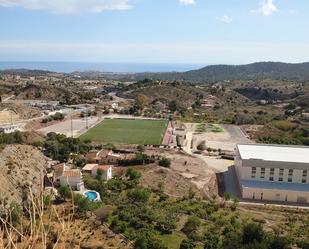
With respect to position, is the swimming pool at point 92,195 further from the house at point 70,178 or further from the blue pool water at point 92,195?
the house at point 70,178

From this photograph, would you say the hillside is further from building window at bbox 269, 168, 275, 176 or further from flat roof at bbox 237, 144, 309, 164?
building window at bbox 269, 168, 275, 176

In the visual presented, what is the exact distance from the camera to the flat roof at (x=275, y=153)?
3458 centimetres

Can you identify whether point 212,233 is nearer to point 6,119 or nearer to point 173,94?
point 6,119

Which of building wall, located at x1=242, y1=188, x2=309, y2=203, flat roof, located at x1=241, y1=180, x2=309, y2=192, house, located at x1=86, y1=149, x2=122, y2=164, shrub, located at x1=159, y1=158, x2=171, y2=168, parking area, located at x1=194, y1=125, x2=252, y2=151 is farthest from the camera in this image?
parking area, located at x1=194, y1=125, x2=252, y2=151

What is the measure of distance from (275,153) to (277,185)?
4.39m

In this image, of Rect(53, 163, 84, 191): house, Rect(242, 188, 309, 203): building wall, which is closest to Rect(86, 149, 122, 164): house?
Rect(53, 163, 84, 191): house

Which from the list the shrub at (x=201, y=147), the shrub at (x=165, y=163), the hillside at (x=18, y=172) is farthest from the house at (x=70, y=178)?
the shrub at (x=201, y=147)

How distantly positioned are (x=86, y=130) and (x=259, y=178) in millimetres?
28376

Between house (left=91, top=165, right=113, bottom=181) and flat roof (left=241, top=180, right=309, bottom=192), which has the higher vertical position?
house (left=91, top=165, right=113, bottom=181)

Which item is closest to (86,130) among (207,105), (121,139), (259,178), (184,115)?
(121,139)

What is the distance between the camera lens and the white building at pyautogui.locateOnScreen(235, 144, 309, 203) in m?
32.1

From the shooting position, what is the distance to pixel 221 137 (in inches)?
2154

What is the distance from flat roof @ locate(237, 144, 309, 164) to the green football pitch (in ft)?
45.5

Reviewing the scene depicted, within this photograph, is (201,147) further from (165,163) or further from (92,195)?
(92,195)
